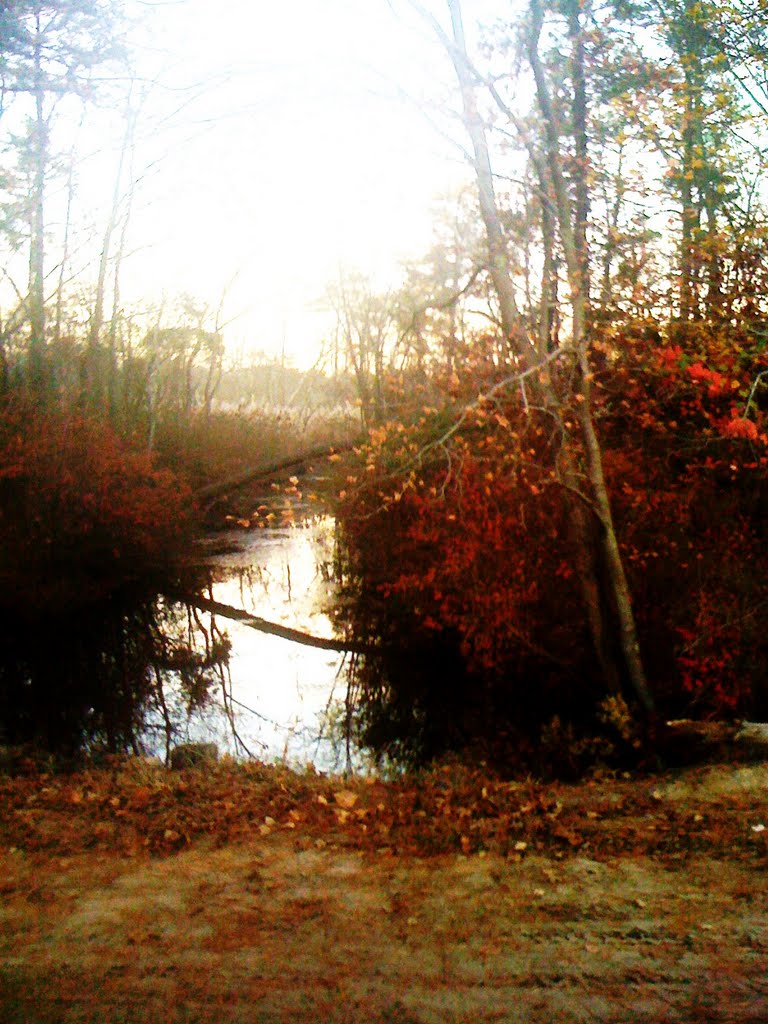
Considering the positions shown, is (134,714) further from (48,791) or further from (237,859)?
(237,859)

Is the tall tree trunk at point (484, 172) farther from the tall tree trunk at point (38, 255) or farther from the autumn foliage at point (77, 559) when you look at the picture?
the tall tree trunk at point (38, 255)

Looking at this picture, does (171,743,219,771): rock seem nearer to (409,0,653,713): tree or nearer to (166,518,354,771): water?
(166,518,354,771): water

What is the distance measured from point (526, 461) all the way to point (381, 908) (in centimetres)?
658

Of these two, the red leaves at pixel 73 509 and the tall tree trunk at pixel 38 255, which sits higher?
the tall tree trunk at pixel 38 255

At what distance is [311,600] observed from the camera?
64.2 feet

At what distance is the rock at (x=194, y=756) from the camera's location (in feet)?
28.9

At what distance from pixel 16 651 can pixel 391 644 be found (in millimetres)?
6189

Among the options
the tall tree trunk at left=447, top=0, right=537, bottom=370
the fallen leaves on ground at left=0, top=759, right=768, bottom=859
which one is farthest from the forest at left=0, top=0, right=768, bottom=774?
the fallen leaves on ground at left=0, top=759, right=768, bottom=859

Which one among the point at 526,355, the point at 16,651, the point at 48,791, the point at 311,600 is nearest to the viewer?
the point at 48,791

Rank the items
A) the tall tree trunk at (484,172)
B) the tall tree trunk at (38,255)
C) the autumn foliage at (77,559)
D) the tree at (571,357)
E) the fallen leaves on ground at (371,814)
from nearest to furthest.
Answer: the fallen leaves on ground at (371,814), the tree at (571,357), the tall tree trunk at (484,172), the autumn foliage at (77,559), the tall tree trunk at (38,255)

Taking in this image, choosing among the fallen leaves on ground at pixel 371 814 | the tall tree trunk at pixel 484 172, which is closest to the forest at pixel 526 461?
the tall tree trunk at pixel 484 172

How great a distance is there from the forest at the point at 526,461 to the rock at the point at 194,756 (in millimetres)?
1691

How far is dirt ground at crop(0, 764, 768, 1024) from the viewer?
4020 millimetres

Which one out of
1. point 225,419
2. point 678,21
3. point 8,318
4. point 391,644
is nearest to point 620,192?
point 678,21
